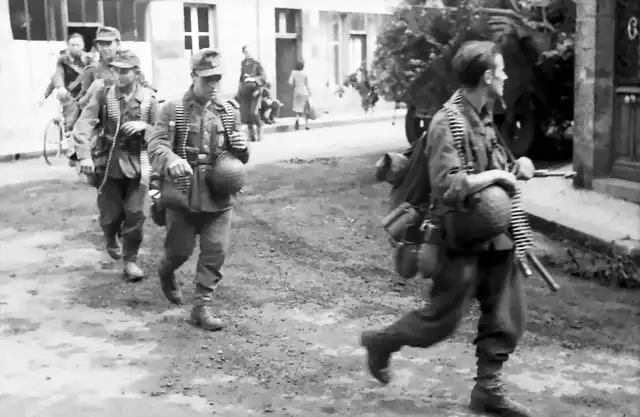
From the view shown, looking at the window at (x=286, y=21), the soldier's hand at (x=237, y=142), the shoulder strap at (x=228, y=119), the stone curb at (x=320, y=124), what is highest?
the window at (x=286, y=21)

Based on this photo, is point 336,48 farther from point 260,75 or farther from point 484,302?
point 484,302

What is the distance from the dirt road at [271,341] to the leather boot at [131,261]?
113 mm

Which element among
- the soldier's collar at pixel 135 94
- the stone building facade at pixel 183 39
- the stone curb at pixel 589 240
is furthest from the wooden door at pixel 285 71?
the soldier's collar at pixel 135 94

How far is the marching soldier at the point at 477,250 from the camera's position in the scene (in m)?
4.01

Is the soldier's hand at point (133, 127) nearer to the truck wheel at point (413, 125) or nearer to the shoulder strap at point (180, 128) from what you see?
the shoulder strap at point (180, 128)

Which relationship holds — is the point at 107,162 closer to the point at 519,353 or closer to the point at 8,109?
the point at 519,353

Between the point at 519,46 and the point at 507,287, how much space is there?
8412mm

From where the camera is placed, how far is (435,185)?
4.02 metres

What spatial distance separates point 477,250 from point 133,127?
356cm

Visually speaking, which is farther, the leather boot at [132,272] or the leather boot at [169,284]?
the leather boot at [132,272]

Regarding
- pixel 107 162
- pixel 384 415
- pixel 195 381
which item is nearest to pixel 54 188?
pixel 107 162

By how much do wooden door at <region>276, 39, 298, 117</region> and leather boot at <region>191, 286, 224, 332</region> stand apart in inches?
785

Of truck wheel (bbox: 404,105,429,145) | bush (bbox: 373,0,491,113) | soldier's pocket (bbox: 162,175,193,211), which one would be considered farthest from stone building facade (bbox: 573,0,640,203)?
soldier's pocket (bbox: 162,175,193,211)

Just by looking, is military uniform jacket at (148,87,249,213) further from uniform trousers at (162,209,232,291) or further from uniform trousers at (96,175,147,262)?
uniform trousers at (96,175,147,262)
